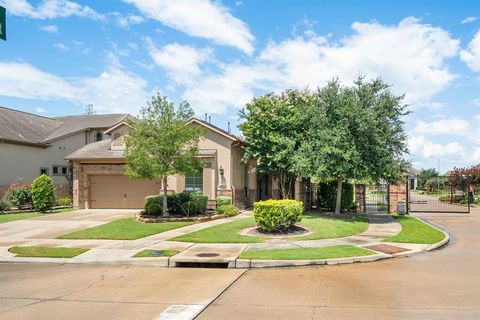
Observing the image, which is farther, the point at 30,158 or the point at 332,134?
the point at 30,158

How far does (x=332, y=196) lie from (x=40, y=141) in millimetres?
22731

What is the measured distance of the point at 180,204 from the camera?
68.9 feet

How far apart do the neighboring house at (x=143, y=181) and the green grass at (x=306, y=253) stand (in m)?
11.7

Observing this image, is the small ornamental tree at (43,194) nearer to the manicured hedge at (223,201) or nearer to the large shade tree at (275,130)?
the manicured hedge at (223,201)

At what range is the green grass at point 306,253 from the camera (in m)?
11.3

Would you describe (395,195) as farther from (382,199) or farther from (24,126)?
(24,126)

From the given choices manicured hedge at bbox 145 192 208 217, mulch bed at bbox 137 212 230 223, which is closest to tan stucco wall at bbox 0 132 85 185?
manicured hedge at bbox 145 192 208 217

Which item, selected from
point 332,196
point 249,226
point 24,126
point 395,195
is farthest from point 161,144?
point 24,126

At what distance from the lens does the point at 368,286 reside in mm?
8562

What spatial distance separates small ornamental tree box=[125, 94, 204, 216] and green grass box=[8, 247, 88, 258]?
682 centimetres

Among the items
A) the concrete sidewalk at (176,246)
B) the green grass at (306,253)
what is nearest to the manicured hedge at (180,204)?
the concrete sidewalk at (176,246)

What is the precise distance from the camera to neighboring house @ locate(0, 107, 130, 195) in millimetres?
30312

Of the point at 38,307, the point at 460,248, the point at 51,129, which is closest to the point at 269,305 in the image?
the point at 38,307

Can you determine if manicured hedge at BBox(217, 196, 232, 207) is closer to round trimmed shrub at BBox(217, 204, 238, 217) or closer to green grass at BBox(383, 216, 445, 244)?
round trimmed shrub at BBox(217, 204, 238, 217)
